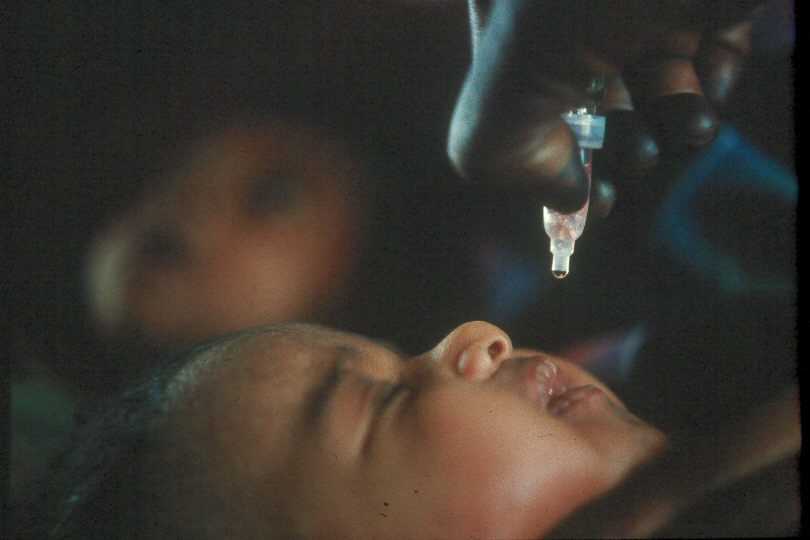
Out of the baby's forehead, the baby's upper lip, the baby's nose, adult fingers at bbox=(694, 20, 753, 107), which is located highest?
adult fingers at bbox=(694, 20, 753, 107)

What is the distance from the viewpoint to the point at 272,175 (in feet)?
2.49

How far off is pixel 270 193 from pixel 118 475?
0.95 ft

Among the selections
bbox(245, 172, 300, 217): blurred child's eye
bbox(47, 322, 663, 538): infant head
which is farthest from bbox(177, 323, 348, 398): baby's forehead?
bbox(245, 172, 300, 217): blurred child's eye

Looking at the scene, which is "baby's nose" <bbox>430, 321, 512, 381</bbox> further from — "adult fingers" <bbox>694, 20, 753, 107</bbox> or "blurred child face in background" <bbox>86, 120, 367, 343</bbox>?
"adult fingers" <bbox>694, 20, 753, 107</bbox>

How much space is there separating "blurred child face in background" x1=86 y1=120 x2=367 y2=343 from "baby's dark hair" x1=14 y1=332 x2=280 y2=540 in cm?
4

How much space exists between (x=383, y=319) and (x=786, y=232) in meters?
0.47

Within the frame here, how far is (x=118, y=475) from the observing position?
0.67 metres

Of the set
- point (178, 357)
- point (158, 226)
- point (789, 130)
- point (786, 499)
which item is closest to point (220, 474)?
point (178, 357)

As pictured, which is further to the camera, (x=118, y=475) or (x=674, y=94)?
(x=674, y=94)

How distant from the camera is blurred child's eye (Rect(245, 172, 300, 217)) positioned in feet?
2.48

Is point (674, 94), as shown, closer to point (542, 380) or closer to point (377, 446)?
point (542, 380)

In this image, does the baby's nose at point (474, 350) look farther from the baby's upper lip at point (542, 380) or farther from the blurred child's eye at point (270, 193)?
the blurred child's eye at point (270, 193)

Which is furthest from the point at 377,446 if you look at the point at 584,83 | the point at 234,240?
the point at 584,83

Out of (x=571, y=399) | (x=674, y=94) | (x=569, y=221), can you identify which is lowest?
(x=571, y=399)
